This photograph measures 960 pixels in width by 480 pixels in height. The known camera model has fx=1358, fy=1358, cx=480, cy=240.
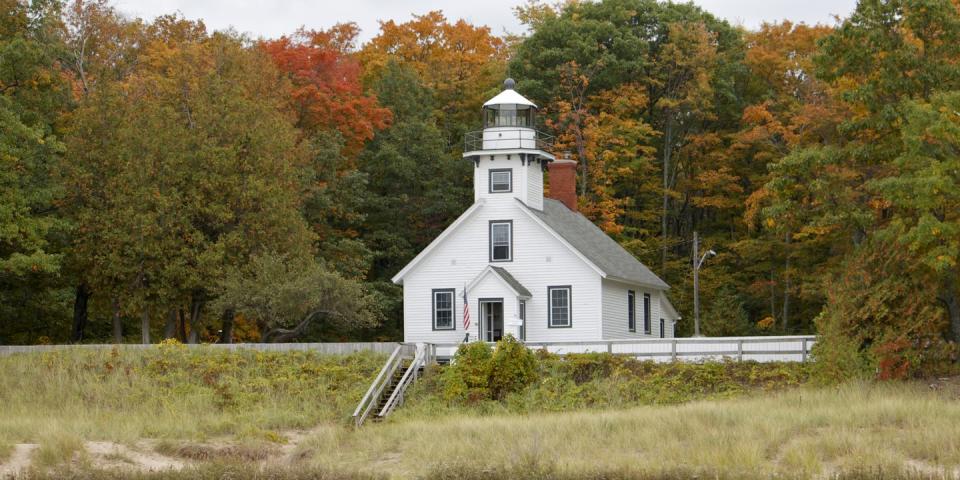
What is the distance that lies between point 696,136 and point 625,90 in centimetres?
376

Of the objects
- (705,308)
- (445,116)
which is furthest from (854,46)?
(445,116)

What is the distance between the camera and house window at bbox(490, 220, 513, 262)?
4384cm

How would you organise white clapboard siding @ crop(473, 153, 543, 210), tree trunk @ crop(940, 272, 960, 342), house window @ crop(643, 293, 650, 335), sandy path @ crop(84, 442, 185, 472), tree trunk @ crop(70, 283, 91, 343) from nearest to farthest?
sandy path @ crop(84, 442, 185, 472) → tree trunk @ crop(940, 272, 960, 342) → white clapboard siding @ crop(473, 153, 543, 210) → house window @ crop(643, 293, 650, 335) → tree trunk @ crop(70, 283, 91, 343)

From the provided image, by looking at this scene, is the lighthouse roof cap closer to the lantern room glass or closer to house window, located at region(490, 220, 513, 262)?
the lantern room glass

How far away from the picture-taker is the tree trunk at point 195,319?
47.4 meters

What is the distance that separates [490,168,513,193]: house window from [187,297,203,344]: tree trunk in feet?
37.1

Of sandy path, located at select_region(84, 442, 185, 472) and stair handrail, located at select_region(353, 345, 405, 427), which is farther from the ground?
stair handrail, located at select_region(353, 345, 405, 427)

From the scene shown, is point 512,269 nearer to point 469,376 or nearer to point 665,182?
point 469,376

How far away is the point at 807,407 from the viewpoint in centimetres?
2928

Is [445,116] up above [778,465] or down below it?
above

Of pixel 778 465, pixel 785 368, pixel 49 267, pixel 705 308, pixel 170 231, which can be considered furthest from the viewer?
pixel 705 308

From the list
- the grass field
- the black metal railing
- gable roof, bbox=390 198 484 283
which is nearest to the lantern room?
the black metal railing

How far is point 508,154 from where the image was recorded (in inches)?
1756

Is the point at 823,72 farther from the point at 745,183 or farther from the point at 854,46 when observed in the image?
the point at 745,183
